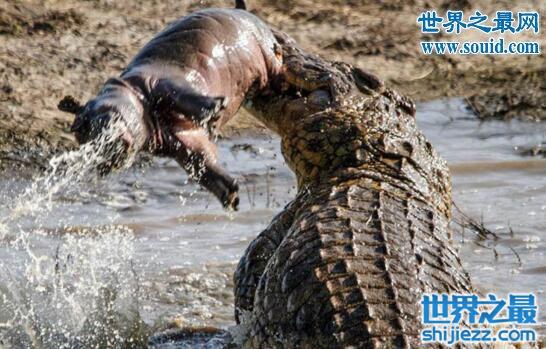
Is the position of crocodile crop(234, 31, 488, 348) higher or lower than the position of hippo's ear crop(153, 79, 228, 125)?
lower

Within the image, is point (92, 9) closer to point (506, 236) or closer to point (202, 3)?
point (202, 3)

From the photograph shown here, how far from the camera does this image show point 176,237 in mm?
7625

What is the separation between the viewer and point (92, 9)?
33.9 ft

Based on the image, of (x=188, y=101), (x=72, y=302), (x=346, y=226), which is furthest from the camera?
(x=72, y=302)

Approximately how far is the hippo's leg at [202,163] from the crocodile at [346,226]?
35 cm

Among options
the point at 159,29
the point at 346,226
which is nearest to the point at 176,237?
the point at 159,29

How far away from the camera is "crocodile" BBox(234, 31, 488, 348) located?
12.6ft

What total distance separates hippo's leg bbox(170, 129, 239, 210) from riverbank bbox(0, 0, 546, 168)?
456cm

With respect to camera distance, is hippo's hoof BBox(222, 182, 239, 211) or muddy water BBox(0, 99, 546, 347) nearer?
hippo's hoof BBox(222, 182, 239, 211)

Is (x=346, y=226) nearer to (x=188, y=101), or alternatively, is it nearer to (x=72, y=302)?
(x=188, y=101)

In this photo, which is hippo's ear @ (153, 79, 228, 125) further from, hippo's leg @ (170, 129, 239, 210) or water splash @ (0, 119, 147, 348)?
water splash @ (0, 119, 147, 348)

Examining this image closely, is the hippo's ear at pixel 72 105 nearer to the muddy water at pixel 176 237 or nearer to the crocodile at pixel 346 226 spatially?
the crocodile at pixel 346 226

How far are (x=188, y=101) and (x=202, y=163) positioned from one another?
187 mm

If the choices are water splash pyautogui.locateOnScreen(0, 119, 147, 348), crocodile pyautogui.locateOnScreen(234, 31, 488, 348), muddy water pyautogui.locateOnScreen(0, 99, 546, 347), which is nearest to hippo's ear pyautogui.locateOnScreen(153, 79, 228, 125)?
crocodile pyautogui.locateOnScreen(234, 31, 488, 348)
